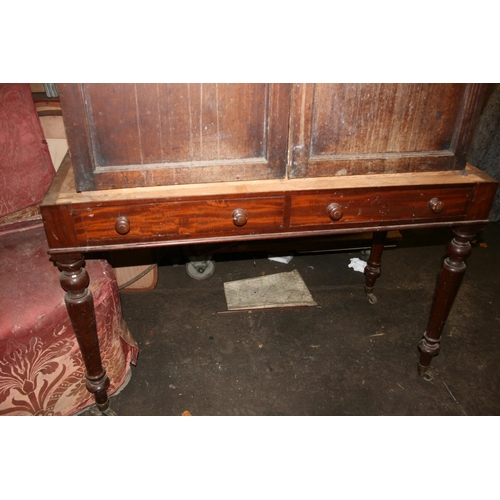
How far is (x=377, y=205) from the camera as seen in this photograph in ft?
5.63

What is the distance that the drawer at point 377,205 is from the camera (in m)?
1.66

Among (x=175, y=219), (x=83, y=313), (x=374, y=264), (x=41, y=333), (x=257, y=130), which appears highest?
(x=257, y=130)

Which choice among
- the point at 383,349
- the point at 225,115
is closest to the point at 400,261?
the point at 383,349

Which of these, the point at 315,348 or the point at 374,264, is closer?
the point at 315,348

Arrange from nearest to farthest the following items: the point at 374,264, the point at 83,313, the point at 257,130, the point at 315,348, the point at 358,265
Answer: the point at 257,130 → the point at 83,313 → the point at 315,348 → the point at 374,264 → the point at 358,265

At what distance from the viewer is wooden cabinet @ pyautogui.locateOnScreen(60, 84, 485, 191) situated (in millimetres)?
1438

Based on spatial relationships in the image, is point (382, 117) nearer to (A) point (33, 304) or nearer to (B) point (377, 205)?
(B) point (377, 205)

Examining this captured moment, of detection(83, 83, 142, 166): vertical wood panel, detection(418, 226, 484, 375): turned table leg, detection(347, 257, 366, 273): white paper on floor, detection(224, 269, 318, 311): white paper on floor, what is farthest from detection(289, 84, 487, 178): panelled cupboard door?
detection(347, 257, 366, 273): white paper on floor

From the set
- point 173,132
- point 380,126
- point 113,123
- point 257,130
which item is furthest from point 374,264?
point 113,123

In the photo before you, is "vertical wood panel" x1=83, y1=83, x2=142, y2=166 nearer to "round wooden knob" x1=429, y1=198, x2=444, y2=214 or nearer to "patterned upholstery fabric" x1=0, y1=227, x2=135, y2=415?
"patterned upholstery fabric" x1=0, y1=227, x2=135, y2=415

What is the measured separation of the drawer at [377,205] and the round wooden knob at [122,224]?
25.0 inches

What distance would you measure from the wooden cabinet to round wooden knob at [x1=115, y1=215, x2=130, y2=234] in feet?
0.43

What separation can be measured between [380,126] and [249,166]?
54cm

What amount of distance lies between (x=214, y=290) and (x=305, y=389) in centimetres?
102
